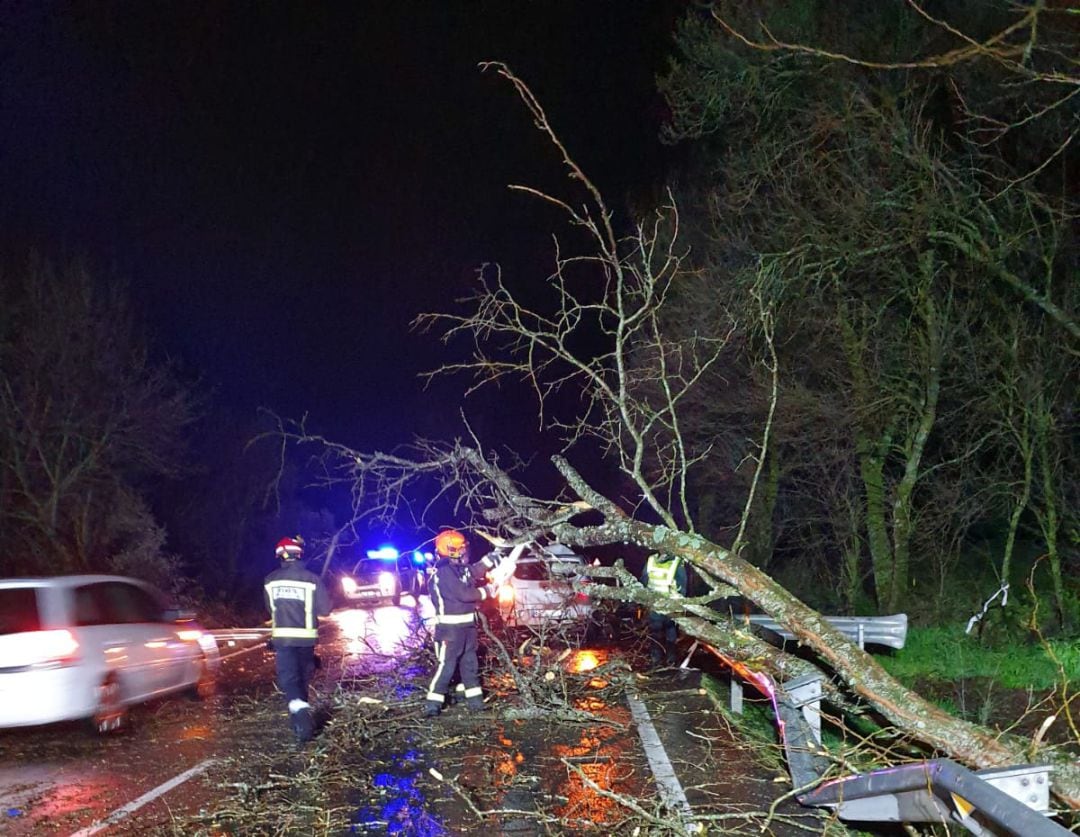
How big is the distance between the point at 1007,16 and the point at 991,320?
3769 millimetres

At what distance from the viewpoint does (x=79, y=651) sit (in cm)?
773

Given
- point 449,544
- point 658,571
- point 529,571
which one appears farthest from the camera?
point 529,571

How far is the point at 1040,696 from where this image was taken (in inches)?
309

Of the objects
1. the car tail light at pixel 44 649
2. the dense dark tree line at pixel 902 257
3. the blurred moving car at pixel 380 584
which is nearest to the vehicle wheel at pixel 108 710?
the car tail light at pixel 44 649

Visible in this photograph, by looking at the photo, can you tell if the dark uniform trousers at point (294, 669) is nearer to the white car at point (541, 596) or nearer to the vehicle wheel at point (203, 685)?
the white car at point (541, 596)

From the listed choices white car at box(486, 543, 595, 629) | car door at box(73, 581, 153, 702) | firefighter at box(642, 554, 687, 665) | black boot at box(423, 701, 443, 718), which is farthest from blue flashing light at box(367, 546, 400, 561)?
black boot at box(423, 701, 443, 718)

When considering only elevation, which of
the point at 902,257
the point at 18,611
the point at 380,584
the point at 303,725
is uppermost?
the point at 902,257

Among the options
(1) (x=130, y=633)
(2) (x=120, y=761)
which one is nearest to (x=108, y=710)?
(1) (x=130, y=633)

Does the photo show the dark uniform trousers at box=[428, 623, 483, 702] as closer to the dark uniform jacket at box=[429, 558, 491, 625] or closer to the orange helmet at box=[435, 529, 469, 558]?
the dark uniform jacket at box=[429, 558, 491, 625]

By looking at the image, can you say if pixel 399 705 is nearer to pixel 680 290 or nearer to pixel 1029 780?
pixel 1029 780

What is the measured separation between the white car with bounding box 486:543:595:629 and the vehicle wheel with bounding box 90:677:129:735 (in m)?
3.46

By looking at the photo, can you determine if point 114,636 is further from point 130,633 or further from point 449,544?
point 449,544

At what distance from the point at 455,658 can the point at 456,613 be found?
40 cm

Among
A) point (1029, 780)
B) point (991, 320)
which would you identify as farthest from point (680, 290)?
point (1029, 780)
